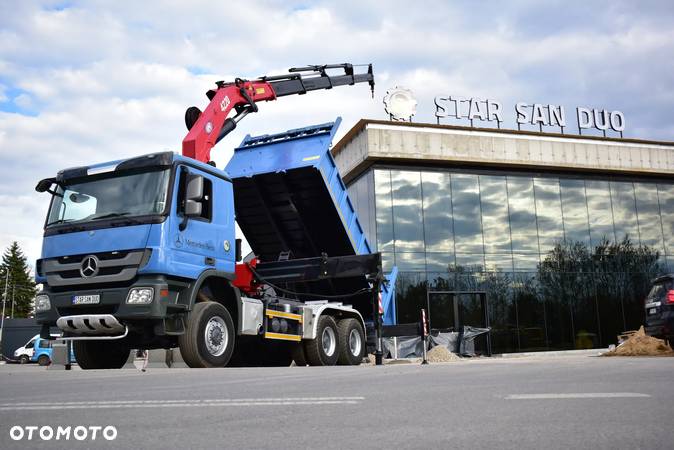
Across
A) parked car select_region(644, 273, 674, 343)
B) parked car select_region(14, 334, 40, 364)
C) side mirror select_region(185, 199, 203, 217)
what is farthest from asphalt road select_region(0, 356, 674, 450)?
parked car select_region(14, 334, 40, 364)

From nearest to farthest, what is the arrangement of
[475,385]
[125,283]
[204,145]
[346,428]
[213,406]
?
[346,428] < [213,406] < [475,385] < [125,283] < [204,145]

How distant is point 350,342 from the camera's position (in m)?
11.4

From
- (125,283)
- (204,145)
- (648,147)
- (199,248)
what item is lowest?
(125,283)

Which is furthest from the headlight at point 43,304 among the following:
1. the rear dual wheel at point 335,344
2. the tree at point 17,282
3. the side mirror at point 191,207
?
the tree at point 17,282

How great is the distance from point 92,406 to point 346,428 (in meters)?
1.72

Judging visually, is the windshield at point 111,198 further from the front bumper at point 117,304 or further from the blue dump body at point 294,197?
the blue dump body at point 294,197

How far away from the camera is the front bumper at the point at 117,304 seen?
7625mm

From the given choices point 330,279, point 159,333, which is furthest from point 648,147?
point 159,333

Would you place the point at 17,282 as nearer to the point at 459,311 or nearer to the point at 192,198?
the point at 459,311

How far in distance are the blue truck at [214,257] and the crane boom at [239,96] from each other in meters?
0.04

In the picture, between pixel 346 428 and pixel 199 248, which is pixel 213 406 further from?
pixel 199 248

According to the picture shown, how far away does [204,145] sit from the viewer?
10.6 m

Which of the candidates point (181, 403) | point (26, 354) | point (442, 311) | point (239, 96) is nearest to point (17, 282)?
point (26, 354)

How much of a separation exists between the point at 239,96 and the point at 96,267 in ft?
17.8
